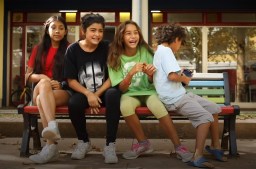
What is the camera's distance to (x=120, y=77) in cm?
444

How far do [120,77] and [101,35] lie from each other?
0.51 meters

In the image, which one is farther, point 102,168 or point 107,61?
point 107,61

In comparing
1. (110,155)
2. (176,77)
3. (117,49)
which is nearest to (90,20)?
(117,49)

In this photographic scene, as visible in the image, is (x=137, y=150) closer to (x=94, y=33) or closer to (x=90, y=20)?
(x=94, y=33)

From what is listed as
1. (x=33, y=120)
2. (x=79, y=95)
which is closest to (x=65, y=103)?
(x=79, y=95)

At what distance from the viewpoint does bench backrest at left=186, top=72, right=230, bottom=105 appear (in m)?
5.05

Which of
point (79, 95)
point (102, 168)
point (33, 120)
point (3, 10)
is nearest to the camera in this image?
point (102, 168)

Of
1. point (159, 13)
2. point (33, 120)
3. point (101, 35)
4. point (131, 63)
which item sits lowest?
point (33, 120)

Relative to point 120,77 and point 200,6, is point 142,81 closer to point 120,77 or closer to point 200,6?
point 120,77

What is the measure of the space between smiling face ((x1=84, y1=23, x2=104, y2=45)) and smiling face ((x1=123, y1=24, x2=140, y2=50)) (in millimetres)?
271

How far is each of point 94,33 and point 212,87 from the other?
1.60 metres

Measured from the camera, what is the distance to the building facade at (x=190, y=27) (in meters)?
12.0

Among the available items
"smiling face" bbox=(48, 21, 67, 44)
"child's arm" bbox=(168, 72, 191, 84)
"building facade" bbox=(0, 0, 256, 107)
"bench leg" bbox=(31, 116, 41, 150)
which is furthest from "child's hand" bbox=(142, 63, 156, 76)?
"building facade" bbox=(0, 0, 256, 107)

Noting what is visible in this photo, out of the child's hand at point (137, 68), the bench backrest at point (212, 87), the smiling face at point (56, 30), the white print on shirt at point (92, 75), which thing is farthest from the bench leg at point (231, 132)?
the smiling face at point (56, 30)
